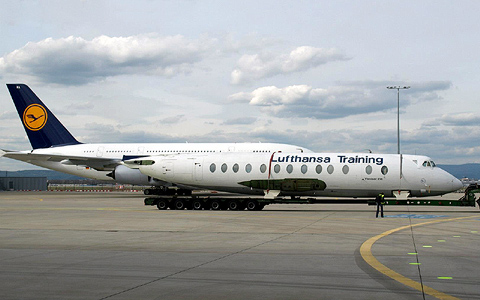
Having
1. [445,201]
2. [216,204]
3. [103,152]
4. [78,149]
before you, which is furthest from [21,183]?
[445,201]

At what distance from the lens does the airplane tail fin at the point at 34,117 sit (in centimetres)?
5944

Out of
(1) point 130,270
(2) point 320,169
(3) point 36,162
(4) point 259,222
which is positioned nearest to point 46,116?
(3) point 36,162

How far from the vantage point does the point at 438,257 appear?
1465cm

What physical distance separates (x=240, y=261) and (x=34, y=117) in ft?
169

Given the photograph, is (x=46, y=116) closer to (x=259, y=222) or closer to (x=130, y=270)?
(x=259, y=222)

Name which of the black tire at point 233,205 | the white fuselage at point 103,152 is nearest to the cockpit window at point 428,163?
the black tire at point 233,205

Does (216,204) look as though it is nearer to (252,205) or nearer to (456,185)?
(252,205)

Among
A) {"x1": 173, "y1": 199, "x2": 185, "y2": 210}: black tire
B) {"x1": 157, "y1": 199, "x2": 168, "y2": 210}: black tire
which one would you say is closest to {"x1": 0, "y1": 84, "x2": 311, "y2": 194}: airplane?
{"x1": 157, "y1": 199, "x2": 168, "y2": 210}: black tire

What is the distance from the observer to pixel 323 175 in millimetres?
Answer: 34594

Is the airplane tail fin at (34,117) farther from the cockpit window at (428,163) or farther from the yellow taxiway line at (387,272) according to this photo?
the yellow taxiway line at (387,272)

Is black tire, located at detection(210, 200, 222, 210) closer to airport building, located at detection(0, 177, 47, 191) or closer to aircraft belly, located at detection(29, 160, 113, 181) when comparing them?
aircraft belly, located at detection(29, 160, 113, 181)

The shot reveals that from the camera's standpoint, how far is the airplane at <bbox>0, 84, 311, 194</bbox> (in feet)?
175

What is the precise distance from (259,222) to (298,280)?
47.9 feet

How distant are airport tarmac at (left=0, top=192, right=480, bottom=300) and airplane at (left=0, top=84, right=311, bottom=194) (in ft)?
94.0
